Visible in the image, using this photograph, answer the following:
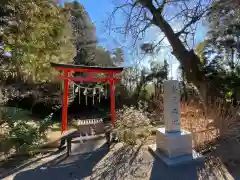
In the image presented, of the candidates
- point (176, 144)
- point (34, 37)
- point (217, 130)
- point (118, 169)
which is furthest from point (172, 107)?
point (34, 37)

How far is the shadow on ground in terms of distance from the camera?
127 inches

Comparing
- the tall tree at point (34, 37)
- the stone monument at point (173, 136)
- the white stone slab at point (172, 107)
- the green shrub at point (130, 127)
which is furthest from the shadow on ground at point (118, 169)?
the tall tree at point (34, 37)

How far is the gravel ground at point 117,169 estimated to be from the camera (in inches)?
127

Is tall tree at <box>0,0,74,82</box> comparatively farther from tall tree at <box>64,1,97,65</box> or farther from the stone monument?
tall tree at <box>64,1,97,65</box>

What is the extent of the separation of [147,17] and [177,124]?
4.72 m

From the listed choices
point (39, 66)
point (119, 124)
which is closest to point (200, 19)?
point (119, 124)

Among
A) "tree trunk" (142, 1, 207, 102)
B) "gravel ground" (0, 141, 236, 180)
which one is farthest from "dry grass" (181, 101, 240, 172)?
"tree trunk" (142, 1, 207, 102)

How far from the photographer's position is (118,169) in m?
3.46

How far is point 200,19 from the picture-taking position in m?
6.44

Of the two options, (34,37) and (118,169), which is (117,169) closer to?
(118,169)

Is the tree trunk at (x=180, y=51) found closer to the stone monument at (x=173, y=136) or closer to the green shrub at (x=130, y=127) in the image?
the green shrub at (x=130, y=127)

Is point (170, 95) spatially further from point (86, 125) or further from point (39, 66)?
point (39, 66)

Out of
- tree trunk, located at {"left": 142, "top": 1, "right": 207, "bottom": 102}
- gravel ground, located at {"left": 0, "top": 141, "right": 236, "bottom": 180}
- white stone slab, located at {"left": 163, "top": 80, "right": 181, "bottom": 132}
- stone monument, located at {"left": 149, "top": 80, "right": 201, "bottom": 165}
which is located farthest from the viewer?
tree trunk, located at {"left": 142, "top": 1, "right": 207, "bottom": 102}

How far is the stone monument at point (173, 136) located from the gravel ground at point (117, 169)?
0.20 metres
